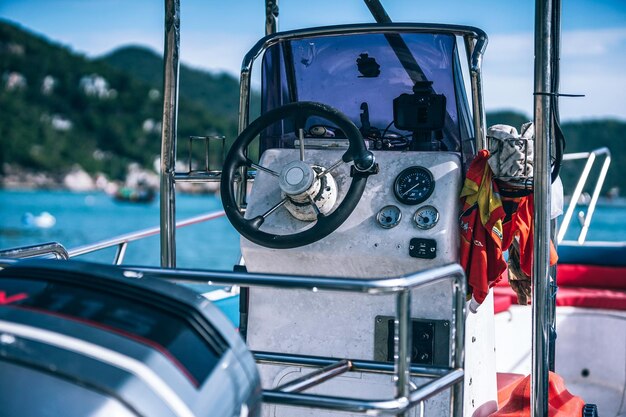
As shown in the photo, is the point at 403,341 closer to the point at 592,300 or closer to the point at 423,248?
the point at 423,248

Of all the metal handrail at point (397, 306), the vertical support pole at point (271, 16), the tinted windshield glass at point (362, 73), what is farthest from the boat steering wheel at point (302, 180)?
the vertical support pole at point (271, 16)

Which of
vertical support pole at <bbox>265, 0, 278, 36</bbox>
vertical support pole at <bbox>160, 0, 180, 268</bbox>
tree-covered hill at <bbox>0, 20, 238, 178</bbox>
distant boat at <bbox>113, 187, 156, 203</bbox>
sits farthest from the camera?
tree-covered hill at <bbox>0, 20, 238, 178</bbox>

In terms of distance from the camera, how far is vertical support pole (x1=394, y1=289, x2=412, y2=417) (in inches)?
77.9

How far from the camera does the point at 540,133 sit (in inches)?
100

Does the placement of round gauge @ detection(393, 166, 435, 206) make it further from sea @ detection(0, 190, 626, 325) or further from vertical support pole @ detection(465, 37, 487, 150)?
sea @ detection(0, 190, 626, 325)

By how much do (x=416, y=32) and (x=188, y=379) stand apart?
179cm

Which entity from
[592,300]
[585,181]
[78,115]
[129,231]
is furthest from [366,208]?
[78,115]

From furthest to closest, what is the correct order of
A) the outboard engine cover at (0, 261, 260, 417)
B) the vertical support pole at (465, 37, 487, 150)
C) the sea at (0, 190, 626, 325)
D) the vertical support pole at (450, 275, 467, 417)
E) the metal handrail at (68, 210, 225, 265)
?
the sea at (0, 190, 626, 325)
the metal handrail at (68, 210, 225, 265)
the vertical support pole at (465, 37, 487, 150)
the vertical support pole at (450, 275, 467, 417)
the outboard engine cover at (0, 261, 260, 417)

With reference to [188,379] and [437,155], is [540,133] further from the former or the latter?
[188,379]

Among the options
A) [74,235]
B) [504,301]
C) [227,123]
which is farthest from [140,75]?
[504,301]

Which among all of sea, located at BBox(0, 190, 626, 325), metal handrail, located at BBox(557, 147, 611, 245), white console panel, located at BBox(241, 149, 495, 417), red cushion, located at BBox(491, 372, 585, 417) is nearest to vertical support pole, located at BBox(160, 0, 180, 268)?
white console panel, located at BBox(241, 149, 495, 417)

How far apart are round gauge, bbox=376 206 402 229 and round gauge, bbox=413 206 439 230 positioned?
0.19 ft

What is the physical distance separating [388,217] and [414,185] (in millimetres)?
143

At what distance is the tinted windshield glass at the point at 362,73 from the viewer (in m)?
3.15
